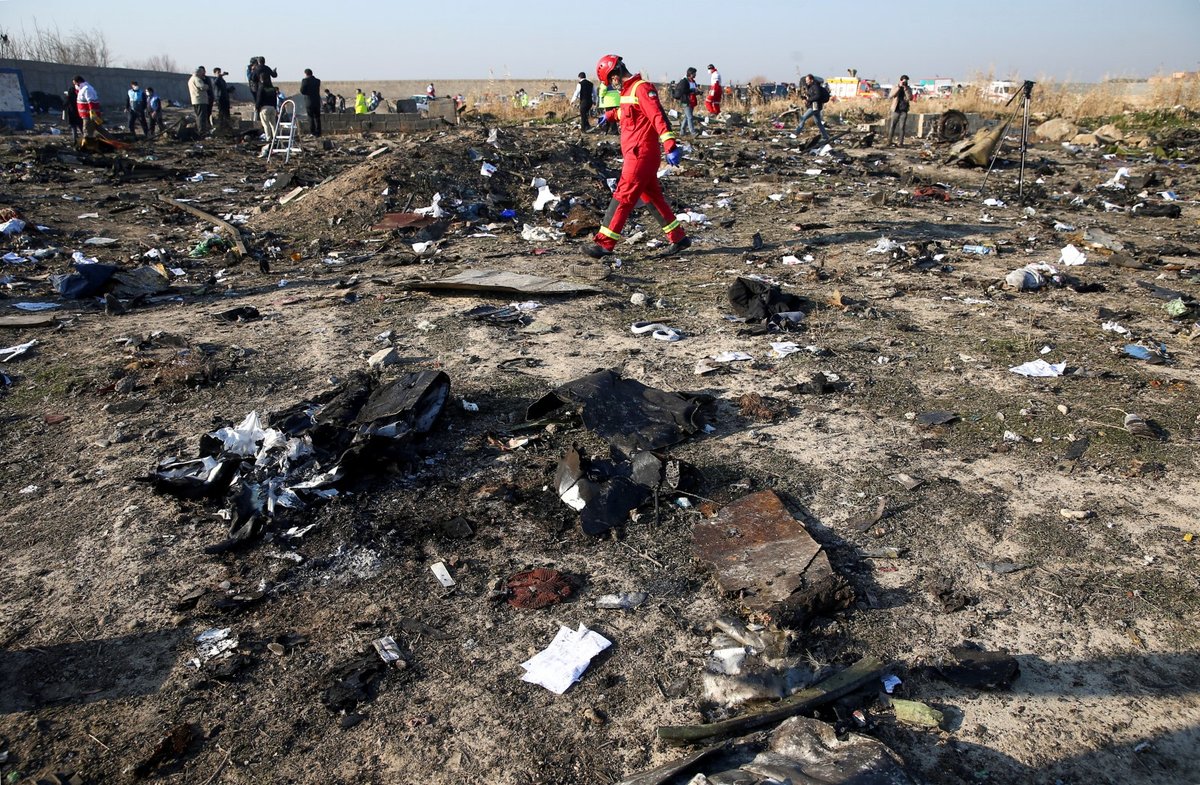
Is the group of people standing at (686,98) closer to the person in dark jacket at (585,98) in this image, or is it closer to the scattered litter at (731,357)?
the person in dark jacket at (585,98)

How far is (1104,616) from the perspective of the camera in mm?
2484

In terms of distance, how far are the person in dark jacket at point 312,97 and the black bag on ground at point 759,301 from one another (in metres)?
13.5

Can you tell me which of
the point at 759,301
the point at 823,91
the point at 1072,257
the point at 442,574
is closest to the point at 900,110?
the point at 823,91

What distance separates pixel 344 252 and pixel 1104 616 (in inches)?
281

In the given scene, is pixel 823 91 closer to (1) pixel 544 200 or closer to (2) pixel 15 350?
(1) pixel 544 200

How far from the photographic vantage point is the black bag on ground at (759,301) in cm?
529

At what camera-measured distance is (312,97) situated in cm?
1652

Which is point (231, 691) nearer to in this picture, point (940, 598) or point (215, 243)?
point (940, 598)

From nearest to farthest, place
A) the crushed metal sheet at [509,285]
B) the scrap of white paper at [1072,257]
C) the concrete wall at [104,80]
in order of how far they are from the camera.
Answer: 1. the crushed metal sheet at [509,285]
2. the scrap of white paper at [1072,257]
3. the concrete wall at [104,80]

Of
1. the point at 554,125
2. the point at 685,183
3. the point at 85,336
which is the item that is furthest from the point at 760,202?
the point at 554,125

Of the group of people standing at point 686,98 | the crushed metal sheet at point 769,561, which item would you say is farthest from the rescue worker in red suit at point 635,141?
the group of people standing at point 686,98

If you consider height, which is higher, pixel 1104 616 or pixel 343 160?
pixel 343 160

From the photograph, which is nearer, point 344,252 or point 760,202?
point 344,252

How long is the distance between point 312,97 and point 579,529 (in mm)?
16503
